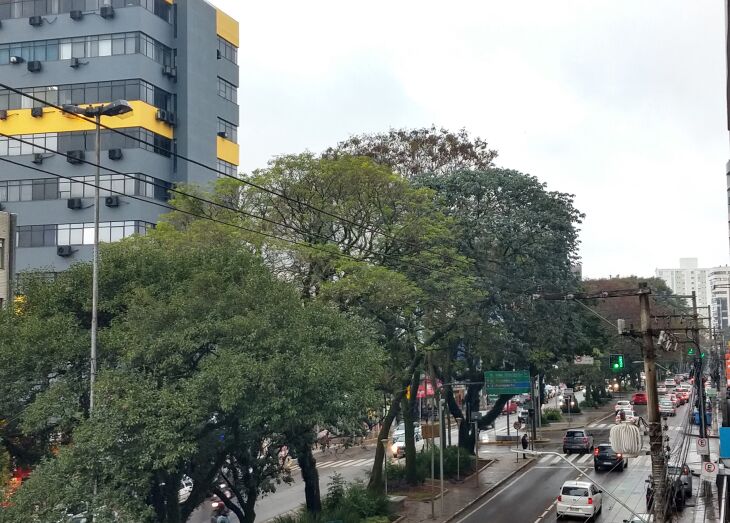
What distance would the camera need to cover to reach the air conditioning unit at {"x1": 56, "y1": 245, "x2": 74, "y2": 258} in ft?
197

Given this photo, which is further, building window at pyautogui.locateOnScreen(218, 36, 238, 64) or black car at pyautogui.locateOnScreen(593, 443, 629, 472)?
building window at pyautogui.locateOnScreen(218, 36, 238, 64)

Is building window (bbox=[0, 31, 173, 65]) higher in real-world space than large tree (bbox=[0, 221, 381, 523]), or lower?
higher

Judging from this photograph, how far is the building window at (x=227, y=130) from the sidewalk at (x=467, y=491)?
31.7 m

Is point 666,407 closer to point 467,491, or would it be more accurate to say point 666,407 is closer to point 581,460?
point 581,460

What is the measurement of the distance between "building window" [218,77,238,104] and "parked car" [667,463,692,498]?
45.0 meters

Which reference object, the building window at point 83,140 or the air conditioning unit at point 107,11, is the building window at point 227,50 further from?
the building window at point 83,140

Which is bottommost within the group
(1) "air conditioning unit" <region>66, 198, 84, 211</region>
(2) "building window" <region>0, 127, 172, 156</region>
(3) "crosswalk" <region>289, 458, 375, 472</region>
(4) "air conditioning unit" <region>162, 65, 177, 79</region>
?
(3) "crosswalk" <region>289, 458, 375, 472</region>

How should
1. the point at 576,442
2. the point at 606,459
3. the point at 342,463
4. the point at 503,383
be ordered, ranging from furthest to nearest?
the point at 342,463, the point at 576,442, the point at 503,383, the point at 606,459

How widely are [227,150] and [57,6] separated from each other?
636 inches

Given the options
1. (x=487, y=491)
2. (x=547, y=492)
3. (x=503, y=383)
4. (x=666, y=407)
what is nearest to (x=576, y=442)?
(x=503, y=383)

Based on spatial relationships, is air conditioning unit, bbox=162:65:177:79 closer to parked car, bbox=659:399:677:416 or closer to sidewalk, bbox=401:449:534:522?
sidewalk, bbox=401:449:534:522

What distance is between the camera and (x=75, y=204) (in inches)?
2381

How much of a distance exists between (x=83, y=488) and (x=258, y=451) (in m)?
6.74

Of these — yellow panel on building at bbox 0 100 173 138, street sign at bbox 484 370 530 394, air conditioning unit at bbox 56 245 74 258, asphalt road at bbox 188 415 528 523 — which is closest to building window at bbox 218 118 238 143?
yellow panel on building at bbox 0 100 173 138
